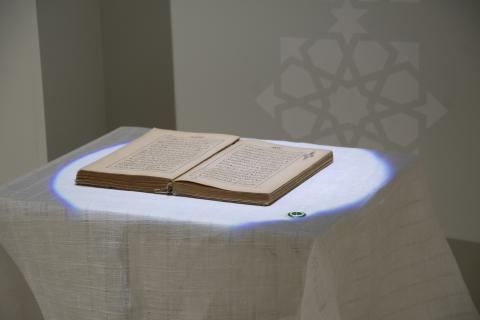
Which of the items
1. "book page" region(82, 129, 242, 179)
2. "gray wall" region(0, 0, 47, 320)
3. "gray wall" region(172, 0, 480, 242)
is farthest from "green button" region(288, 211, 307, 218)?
"gray wall" region(0, 0, 47, 320)

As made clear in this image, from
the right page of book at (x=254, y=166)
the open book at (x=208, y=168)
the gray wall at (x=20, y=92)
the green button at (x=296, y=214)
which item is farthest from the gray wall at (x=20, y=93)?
the green button at (x=296, y=214)

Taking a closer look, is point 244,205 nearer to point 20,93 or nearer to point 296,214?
point 296,214

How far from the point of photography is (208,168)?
5.86 feet

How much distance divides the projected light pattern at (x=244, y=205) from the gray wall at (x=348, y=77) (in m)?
0.65

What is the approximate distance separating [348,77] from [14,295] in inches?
45.9

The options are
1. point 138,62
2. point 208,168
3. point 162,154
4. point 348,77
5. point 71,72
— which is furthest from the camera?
point 138,62

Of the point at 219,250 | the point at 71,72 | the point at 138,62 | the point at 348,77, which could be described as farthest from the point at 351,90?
the point at 219,250

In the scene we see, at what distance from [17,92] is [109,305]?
1.12m

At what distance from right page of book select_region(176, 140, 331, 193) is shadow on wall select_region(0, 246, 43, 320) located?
1.20 feet

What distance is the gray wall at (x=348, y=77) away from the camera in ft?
8.09

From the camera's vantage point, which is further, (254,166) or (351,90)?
(351,90)

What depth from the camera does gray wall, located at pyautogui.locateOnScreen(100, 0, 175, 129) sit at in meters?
2.88

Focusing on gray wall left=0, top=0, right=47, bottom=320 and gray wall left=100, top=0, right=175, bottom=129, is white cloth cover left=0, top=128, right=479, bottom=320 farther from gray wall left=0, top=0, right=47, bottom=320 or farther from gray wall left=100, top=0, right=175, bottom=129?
gray wall left=100, top=0, right=175, bottom=129

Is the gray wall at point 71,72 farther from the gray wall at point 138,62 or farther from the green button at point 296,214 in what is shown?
the green button at point 296,214
